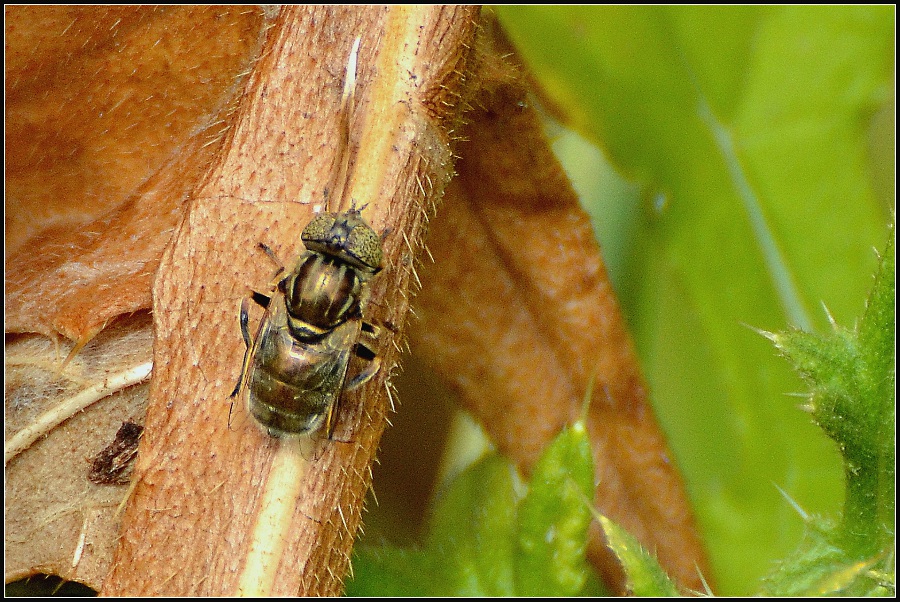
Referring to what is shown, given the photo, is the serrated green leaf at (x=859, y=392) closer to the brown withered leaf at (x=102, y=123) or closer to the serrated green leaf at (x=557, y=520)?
the serrated green leaf at (x=557, y=520)

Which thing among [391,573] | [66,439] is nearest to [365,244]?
[66,439]

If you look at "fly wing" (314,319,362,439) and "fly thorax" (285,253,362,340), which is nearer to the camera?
"fly wing" (314,319,362,439)

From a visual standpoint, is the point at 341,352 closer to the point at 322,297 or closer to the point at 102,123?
the point at 322,297

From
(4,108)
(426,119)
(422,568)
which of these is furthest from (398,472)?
(4,108)

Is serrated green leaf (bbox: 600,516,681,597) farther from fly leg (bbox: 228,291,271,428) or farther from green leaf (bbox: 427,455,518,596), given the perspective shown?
fly leg (bbox: 228,291,271,428)

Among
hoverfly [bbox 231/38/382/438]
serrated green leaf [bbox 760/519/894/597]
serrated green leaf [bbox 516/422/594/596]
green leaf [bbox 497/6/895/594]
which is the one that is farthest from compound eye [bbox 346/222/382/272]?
serrated green leaf [bbox 760/519/894/597]
